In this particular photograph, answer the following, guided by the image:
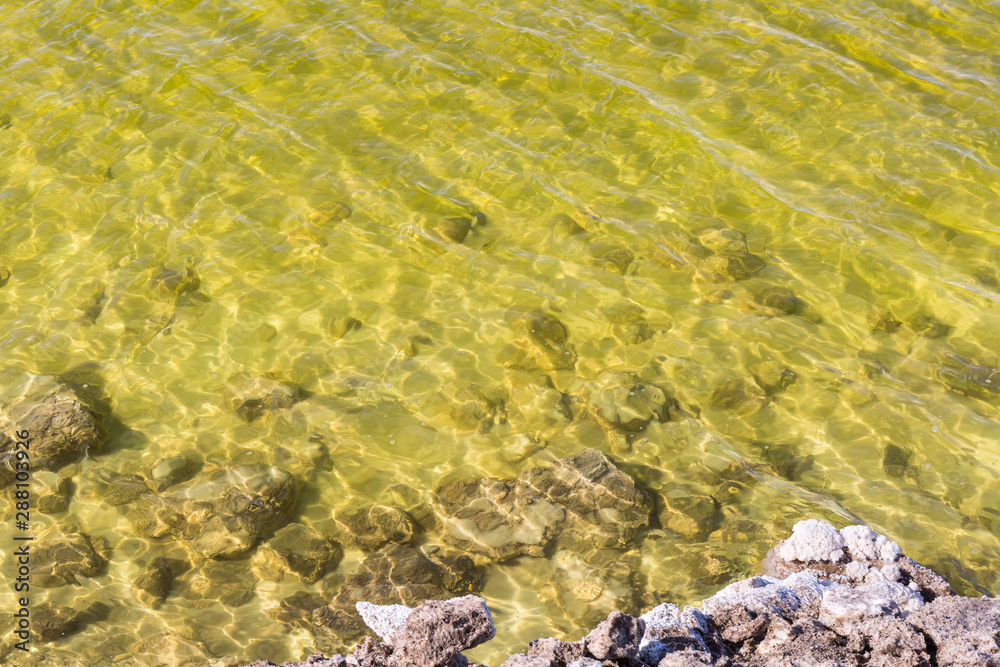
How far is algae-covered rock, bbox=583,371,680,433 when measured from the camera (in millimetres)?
6613

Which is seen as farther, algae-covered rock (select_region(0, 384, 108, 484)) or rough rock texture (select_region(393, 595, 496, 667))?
algae-covered rock (select_region(0, 384, 108, 484))

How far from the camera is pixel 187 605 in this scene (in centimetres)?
557

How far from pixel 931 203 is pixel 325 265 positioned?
6.77 metres

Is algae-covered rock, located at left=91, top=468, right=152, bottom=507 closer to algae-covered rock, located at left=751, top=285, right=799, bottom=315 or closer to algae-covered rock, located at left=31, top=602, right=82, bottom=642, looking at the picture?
algae-covered rock, located at left=31, top=602, right=82, bottom=642

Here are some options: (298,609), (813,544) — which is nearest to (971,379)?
(813,544)

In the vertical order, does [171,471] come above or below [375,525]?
below

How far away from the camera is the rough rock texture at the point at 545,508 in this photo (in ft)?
19.0

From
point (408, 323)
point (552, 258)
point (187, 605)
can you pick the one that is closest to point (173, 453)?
point (187, 605)

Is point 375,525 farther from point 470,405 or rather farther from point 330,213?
point 330,213

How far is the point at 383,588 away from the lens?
550cm

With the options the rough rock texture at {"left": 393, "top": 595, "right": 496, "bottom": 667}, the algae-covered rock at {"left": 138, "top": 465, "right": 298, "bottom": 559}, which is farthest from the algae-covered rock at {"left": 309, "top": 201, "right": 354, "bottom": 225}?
the rough rock texture at {"left": 393, "top": 595, "right": 496, "bottom": 667}

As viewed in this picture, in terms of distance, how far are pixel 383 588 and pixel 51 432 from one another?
3.32 meters

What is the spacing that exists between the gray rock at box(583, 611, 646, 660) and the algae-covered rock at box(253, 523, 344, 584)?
239cm

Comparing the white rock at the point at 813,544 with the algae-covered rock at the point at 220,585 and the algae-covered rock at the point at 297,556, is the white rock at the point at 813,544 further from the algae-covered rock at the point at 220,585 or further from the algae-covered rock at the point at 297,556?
the algae-covered rock at the point at 220,585
